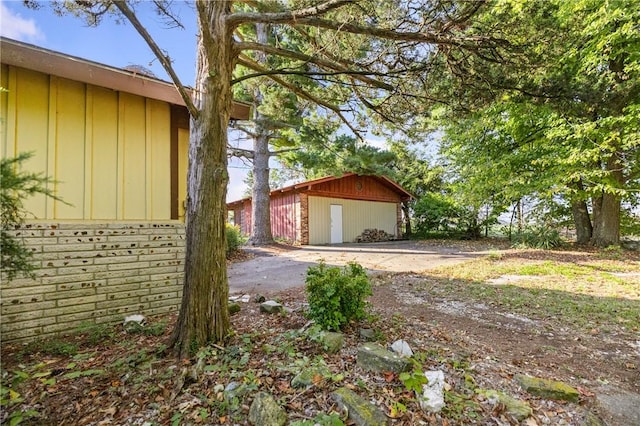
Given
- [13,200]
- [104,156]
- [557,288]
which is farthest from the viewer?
[557,288]

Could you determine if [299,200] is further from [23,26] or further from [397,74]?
[23,26]

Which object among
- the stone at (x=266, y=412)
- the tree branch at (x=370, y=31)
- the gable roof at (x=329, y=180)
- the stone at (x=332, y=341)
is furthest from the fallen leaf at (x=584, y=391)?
the gable roof at (x=329, y=180)

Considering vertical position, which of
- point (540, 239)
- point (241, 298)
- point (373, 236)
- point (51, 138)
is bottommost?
point (241, 298)

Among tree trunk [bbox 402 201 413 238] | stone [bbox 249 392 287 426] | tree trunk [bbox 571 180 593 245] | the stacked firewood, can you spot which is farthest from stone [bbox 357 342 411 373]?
tree trunk [bbox 402 201 413 238]

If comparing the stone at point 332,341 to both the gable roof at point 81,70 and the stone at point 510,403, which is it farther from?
the gable roof at point 81,70

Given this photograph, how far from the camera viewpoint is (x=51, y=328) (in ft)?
10.2

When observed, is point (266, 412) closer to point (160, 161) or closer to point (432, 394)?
point (432, 394)

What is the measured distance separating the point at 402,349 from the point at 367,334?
1.38 feet

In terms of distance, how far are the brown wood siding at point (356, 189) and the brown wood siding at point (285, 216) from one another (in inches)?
41.7

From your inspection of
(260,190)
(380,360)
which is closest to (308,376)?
(380,360)

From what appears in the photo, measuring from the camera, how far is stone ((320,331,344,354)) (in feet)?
8.59

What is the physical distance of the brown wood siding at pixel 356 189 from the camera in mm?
14238

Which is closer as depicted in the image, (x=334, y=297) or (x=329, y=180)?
(x=334, y=297)

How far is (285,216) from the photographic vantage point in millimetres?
14773
